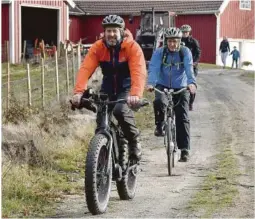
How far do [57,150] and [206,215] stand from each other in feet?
11.9

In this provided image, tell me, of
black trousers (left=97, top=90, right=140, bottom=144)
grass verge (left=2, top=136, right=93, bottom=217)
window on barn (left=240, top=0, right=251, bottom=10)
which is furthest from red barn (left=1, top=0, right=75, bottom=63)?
black trousers (left=97, top=90, right=140, bottom=144)

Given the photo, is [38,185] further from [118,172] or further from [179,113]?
[179,113]

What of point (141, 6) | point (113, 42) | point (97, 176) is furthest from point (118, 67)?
point (141, 6)

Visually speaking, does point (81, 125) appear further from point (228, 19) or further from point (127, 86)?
point (228, 19)

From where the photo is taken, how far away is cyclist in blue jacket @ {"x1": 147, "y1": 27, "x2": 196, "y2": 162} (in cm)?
975

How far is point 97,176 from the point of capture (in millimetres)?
6984

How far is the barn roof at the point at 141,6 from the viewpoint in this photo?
45.8 meters

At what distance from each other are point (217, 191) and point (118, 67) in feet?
6.46

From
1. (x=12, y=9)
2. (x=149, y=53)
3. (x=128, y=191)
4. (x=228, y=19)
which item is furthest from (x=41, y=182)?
(x=228, y=19)

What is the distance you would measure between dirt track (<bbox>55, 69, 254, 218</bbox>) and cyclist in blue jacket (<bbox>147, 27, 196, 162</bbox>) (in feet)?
1.82

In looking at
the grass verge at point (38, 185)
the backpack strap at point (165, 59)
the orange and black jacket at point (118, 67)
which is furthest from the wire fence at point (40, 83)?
the orange and black jacket at point (118, 67)

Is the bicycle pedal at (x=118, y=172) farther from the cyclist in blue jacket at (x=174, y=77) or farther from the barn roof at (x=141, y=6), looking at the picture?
the barn roof at (x=141, y=6)

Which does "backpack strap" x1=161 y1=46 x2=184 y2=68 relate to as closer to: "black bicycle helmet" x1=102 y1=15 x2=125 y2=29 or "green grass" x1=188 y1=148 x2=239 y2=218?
"green grass" x1=188 y1=148 x2=239 y2=218

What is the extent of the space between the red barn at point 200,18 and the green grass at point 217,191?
3432 cm
